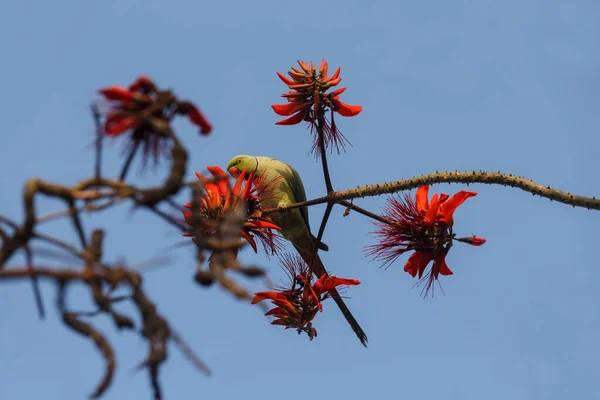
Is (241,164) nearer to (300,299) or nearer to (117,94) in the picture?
(300,299)

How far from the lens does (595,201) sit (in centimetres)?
444

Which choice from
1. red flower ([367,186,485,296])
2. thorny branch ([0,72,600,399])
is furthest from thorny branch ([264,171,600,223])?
thorny branch ([0,72,600,399])

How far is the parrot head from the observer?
7.18 meters

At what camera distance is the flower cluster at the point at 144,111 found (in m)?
2.56

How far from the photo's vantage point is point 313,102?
5754 mm

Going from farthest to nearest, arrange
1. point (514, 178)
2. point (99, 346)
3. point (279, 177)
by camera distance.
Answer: point (279, 177) → point (514, 178) → point (99, 346)

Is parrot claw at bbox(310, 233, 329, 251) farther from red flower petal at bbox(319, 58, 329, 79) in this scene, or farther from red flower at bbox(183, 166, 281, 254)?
red flower petal at bbox(319, 58, 329, 79)

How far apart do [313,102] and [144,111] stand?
3.21 m

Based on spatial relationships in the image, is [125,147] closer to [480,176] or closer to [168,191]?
[168,191]

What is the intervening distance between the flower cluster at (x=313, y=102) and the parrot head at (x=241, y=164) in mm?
1381

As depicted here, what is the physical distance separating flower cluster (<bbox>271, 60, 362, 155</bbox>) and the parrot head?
1.38 meters

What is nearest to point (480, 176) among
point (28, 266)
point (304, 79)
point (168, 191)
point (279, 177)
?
point (304, 79)

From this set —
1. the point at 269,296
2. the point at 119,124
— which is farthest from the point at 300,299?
the point at 119,124

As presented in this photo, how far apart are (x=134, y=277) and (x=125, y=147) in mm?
543
